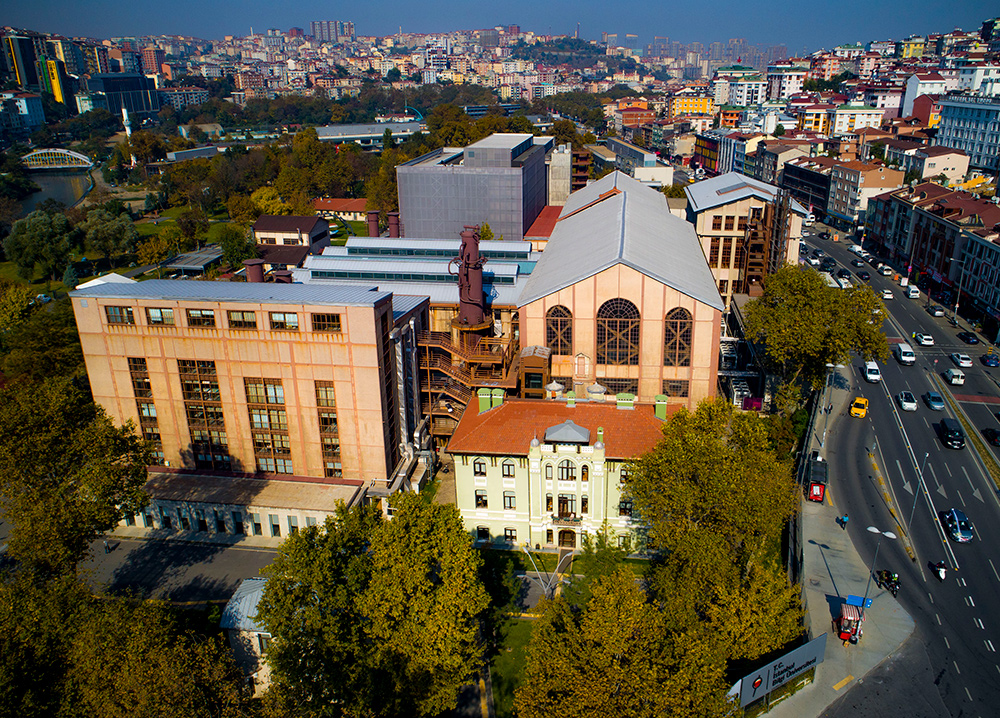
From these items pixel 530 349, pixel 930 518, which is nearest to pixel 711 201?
pixel 530 349

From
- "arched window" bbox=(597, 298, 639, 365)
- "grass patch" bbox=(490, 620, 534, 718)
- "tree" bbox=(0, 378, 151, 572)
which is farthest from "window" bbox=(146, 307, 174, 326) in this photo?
"arched window" bbox=(597, 298, 639, 365)

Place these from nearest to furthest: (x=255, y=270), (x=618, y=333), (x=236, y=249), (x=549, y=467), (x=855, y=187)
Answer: (x=549, y=467) < (x=618, y=333) < (x=255, y=270) < (x=236, y=249) < (x=855, y=187)

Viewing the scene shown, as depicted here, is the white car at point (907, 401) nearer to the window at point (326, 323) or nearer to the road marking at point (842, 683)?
the road marking at point (842, 683)

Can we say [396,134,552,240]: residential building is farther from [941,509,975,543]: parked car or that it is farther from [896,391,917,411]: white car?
[941,509,975,543]: parked car

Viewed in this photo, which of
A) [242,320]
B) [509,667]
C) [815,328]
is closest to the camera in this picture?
[509,667]

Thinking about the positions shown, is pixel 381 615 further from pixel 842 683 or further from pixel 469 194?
pixel 469 194

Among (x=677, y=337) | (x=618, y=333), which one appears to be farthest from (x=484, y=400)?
(x=677, y=337)
